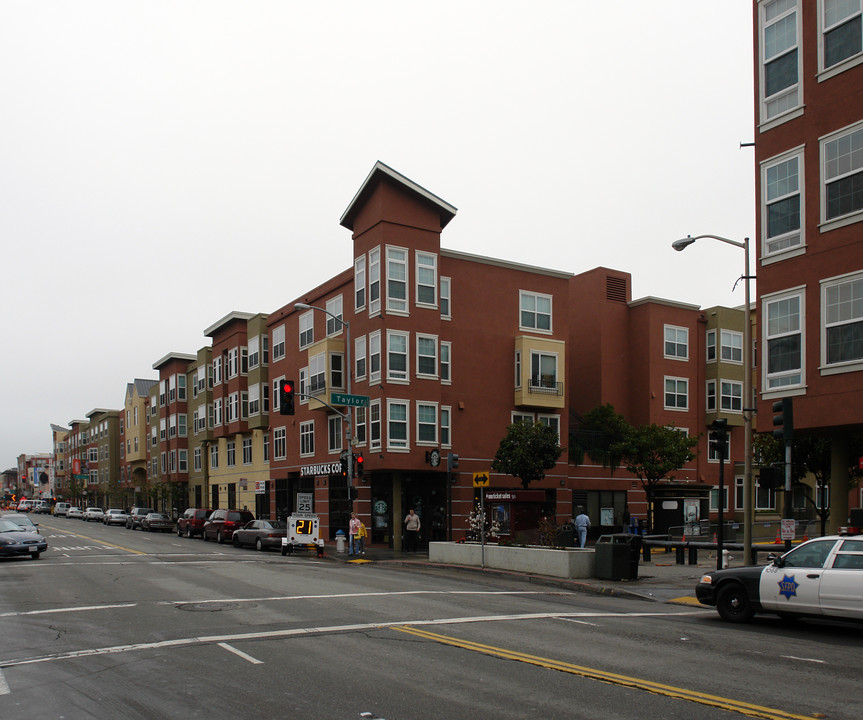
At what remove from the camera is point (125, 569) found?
2389 centimetres

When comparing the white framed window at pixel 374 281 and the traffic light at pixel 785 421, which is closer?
the traffic light at pixel 785 421

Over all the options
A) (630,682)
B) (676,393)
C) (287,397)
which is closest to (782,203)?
(630,682)

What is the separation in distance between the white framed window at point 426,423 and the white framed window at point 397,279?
168 inches

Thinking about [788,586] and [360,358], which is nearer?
[788,586]

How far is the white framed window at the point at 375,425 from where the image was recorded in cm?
3506

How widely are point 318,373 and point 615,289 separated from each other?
692 inches

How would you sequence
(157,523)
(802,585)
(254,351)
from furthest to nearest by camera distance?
(157,523)
(254,351)
(802,585)

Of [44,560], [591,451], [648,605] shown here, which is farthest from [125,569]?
[591,451]

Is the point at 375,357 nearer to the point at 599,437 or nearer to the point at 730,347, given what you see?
the point at 599,437

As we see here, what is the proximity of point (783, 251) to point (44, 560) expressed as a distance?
80.8ft

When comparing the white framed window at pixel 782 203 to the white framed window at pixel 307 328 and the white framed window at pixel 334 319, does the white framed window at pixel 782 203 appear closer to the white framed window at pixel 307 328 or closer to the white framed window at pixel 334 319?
the white framed window at pixel 334 319

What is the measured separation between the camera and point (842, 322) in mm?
18547

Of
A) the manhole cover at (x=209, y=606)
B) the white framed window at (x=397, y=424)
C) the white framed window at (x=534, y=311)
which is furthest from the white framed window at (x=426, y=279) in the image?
the manhole cover at (x=209, y=606)

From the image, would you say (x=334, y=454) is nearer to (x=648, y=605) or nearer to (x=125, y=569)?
(x=125, y=569)
